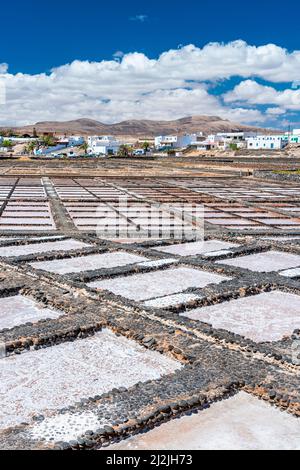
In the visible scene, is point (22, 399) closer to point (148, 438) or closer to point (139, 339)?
point (148, 438)

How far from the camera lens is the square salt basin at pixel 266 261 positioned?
27.9 ft

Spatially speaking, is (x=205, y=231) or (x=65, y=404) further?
(x=205, y=231)

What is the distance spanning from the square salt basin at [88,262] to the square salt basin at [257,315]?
2.50 metres

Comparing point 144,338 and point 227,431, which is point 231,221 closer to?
point 144,338

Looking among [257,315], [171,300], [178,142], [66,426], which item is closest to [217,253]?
[171,300]

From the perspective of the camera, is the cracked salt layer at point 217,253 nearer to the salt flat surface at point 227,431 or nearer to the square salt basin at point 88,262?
the square salt basin at point 88,262

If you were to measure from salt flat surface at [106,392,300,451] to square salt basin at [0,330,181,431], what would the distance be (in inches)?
29.4

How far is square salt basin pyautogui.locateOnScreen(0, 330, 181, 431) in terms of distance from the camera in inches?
158

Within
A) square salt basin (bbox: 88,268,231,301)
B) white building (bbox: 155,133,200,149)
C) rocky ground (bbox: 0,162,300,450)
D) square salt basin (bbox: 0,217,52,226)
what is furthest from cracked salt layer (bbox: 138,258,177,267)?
white building (bbox: 155,133,200,149)

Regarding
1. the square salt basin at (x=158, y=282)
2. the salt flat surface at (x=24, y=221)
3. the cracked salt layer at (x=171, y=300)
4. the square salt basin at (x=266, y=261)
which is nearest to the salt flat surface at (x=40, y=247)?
the square salt basin at (x=158, y=282)

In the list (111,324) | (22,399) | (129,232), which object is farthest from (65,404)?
(129,232)

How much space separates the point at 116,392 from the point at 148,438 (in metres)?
0.64

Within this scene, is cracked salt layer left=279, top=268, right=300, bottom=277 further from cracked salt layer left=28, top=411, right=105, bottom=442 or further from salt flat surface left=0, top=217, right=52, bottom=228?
salt flat surface left=0, top=217, right=52, bottom=228

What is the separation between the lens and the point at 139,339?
5.25m
